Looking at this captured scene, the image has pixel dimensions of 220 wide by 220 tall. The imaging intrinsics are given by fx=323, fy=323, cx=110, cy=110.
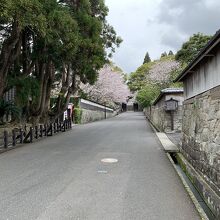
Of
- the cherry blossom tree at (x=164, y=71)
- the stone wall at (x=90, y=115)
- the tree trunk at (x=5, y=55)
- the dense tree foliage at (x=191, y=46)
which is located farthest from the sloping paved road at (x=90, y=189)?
the cherry blossom tree at (x=164, y=71)

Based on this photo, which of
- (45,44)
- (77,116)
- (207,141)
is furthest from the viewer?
(77,116)

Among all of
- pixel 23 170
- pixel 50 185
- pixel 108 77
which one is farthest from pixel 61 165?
pixel 108 77

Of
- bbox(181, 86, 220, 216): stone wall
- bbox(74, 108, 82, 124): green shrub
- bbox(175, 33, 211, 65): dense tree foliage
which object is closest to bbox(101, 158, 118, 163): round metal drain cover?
bbox(181, 86, 220, 216): stone wall

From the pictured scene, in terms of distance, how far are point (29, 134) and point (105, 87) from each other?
127ft

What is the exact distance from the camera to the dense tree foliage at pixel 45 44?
37.0 ft

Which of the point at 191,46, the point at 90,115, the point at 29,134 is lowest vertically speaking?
the point at 29,134

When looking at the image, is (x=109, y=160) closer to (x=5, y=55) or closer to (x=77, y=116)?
(x=5, y=55)

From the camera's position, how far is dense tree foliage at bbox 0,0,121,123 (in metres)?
11.3

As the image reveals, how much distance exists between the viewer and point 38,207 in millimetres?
5945

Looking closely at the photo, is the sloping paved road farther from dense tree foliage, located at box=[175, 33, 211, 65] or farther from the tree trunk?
dense tree foliage, located at box=[175, 33, 211, 65]

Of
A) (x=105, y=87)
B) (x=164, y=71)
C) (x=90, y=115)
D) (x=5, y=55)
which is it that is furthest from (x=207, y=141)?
(x=105, y=87)

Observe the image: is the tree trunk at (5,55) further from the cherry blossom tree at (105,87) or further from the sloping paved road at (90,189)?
the cherry blossom tree at (105,87)

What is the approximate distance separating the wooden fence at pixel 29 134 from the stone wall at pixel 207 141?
8622 millimetres

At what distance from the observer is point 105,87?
55.7 meters
